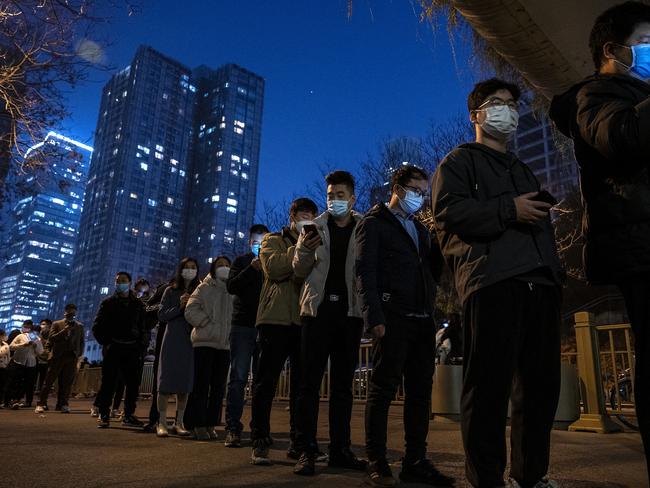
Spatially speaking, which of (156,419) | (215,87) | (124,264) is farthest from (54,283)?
(156,419)

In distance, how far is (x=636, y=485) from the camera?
10.5ft

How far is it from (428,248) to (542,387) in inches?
68.0

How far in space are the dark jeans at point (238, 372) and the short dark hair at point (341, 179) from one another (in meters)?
2.00

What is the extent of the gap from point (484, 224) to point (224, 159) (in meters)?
127

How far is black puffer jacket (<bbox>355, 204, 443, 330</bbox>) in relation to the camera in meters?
3.51

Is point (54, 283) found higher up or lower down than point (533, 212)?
higher up

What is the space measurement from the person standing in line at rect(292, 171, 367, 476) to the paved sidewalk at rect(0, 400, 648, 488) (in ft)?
0.89

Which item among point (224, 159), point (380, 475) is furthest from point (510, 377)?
point (224, 159)

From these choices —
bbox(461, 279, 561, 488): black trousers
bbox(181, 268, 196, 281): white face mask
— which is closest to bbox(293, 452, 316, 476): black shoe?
bbox(461, 279, 561, 488): black trousers

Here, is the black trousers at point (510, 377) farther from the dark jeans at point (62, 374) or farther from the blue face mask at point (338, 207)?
the dark jeans at point (62, 374)

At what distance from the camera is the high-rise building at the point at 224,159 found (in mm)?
118250

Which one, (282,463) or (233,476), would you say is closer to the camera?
(233,476)

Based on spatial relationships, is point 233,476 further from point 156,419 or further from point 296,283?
point 156,419

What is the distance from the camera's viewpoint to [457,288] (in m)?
2.55
